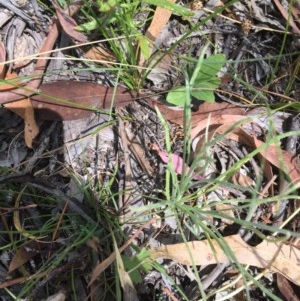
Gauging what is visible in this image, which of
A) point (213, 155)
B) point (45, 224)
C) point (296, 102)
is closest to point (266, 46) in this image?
point (296, 102)

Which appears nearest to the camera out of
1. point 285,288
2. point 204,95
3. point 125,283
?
point 125,283

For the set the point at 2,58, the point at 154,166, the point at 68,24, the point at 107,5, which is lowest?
the point at 154,166

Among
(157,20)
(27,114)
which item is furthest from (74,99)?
(157,20)

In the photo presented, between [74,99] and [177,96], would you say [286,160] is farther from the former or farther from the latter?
[74,99]

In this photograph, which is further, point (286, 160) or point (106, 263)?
point (286, 160)

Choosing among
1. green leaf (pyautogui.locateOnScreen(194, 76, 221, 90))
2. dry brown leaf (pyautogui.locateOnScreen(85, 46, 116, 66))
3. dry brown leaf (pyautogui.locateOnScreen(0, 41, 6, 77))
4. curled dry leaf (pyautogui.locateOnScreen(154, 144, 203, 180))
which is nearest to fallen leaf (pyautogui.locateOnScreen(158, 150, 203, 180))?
curled dry leaf (pyautogui.locateOnScreen(154, 144, 203, 180))

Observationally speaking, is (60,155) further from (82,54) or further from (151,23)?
(151,23)

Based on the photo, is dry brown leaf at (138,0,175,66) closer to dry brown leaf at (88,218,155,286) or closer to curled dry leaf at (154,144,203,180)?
curled dry leaf at (154,144,203,180)
